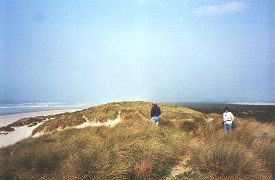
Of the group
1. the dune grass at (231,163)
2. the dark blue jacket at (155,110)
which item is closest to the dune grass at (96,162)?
the dune grass at (231,163)

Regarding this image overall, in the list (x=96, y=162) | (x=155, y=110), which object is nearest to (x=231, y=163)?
(x=96, y=162)

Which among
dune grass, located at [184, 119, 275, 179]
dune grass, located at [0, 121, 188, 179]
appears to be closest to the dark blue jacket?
dune grass, located at [0, 121, 188, 179]

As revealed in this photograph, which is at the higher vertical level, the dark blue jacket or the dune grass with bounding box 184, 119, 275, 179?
the dark blue jacket

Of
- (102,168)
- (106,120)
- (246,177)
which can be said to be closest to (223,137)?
(246,177)

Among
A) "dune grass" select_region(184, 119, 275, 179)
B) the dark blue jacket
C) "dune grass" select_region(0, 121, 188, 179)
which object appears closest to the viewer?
"dune grass" select_region(0, 121, 188, 179)

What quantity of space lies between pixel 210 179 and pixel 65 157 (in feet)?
13.7

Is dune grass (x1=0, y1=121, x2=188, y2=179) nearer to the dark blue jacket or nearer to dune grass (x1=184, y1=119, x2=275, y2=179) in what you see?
dune grass (x1=184, y1=119, x2=275, y2=179)

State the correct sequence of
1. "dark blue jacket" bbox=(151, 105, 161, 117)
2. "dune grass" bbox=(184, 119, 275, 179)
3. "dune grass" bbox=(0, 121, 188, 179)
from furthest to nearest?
"dark blue jacket" bbox=(151, 105, 161, 117) < "dune grass" bbox=(184, 119, 275, 179) < "dune grass" bbox=(0, 121, 188, 179)

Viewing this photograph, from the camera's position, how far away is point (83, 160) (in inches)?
264

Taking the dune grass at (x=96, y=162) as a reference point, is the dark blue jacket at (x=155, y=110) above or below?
above

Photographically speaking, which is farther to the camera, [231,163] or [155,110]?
[155,110]

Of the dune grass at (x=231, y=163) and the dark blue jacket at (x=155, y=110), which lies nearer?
the dune grass at (x=231, y=163)

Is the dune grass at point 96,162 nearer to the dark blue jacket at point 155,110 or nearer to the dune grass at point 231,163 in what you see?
the dune grass at point 231,163

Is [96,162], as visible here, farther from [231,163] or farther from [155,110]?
[155,110]
